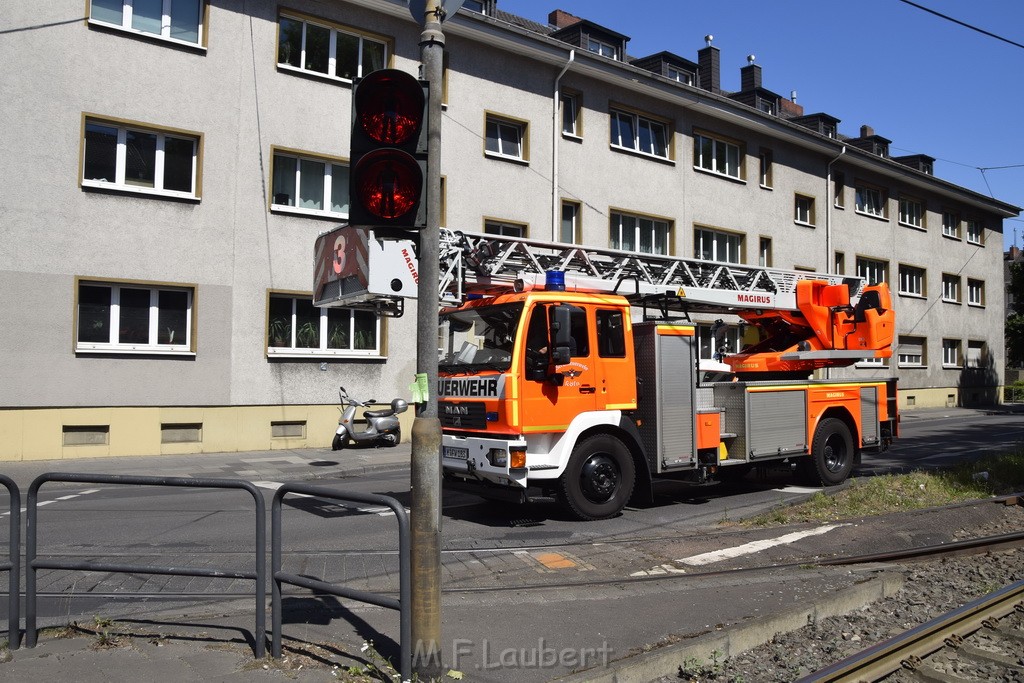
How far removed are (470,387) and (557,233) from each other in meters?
13.9

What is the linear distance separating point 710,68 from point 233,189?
21635mm

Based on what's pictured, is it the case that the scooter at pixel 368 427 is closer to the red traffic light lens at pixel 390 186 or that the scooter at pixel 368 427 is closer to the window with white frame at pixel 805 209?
the red traffic light lens at pixel 390 186

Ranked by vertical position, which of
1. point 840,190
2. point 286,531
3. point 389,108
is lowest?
point 286,531

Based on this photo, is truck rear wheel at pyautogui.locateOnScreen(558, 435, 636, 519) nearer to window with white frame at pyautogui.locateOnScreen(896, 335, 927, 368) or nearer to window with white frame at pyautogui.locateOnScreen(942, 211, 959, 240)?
A: window with white frame at pyautogui.locateOnScreen(896, 335, 927, 368)

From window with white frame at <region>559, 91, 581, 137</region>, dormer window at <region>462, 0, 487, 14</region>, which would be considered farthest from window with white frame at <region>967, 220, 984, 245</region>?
dormer window at <region>462, 0, 487, 14</region>

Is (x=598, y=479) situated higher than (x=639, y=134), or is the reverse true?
(x=639, y=134)

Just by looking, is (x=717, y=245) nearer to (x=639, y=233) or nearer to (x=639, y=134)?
(x=639, y=233)

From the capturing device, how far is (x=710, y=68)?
33219 millimetres

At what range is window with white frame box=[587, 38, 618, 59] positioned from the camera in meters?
27.5

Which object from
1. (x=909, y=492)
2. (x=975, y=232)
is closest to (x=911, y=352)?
(x=975, y=232)

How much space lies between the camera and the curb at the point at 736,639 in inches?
180

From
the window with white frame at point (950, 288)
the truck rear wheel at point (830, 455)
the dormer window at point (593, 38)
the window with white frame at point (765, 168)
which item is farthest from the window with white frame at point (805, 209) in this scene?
the truck rear wheel at point (830, 455)

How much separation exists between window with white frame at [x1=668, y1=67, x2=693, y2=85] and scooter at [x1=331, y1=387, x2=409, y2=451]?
18.0 metres

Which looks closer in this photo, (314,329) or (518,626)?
(518,626)
